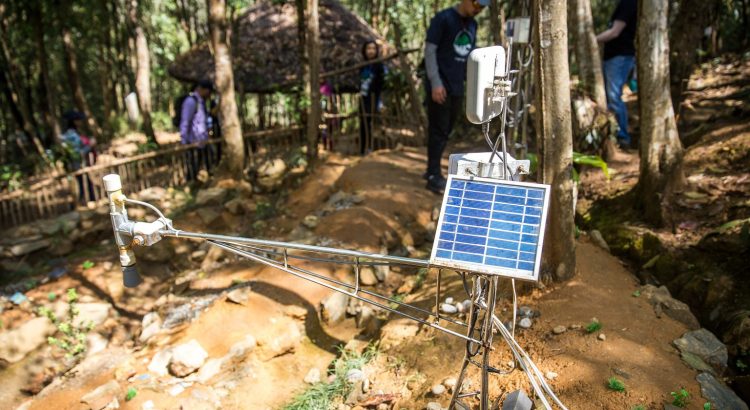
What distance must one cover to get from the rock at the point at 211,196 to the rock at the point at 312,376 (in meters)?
4.28

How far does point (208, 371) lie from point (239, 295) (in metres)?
0.79

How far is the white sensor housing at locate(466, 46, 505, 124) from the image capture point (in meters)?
2.08

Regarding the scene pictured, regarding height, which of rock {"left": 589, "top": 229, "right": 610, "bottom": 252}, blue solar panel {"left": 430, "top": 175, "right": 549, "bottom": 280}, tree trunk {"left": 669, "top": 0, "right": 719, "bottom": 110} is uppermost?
tree trunk {"left": 669, "top": 0, "right": 719, "bottom": 110}

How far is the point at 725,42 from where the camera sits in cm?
1170

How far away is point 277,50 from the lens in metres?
10.4

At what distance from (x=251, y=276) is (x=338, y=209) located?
1444 millimetres

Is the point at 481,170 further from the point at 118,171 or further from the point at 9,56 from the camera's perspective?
the point at 9,56

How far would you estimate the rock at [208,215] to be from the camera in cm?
725

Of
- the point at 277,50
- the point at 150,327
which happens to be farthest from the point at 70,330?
the point at 277,50

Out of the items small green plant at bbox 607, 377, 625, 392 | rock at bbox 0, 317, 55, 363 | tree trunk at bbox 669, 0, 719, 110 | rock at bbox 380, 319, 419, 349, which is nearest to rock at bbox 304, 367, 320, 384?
rock at bbox 380, 319, 419, 349

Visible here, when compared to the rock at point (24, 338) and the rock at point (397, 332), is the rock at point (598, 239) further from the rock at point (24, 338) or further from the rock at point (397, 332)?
the rock at point (24, 338)

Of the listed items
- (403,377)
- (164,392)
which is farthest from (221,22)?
(403,377)

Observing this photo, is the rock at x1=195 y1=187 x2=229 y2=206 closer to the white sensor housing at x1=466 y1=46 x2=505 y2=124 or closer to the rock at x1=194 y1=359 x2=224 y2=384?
the rock at x1=194 y1=359 x2=224 y2=384

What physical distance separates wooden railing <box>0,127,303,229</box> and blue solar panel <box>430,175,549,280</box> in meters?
6.98
